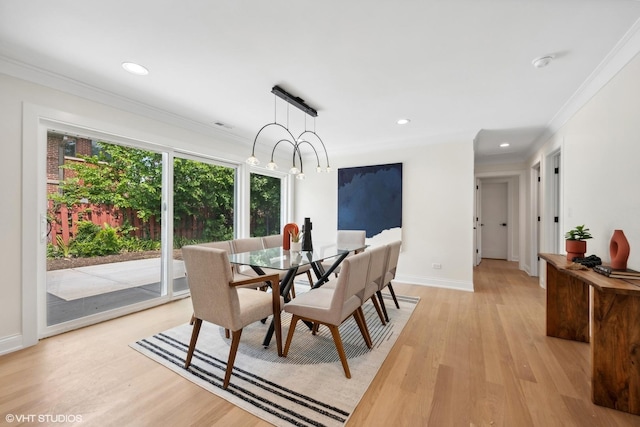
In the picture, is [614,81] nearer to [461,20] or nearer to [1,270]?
[461,20]

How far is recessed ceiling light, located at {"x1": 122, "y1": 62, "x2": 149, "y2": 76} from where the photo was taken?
86.2 inches

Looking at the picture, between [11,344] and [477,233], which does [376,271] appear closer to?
[11,344]

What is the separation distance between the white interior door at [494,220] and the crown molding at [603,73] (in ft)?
11.6

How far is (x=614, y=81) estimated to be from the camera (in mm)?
2107

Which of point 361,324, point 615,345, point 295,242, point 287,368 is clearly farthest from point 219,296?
point 615,345

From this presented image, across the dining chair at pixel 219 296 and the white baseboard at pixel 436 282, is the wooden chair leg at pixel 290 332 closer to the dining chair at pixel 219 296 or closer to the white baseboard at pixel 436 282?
the dining chair at pixel 219 296

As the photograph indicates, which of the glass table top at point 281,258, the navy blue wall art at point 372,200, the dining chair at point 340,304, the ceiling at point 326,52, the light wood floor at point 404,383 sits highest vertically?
the ceiling at point 326,52

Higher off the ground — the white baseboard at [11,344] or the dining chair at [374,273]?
the dining chair at [374,273]

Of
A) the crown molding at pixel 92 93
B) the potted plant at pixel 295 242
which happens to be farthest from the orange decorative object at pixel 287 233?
the crown molding at pixel 92 93

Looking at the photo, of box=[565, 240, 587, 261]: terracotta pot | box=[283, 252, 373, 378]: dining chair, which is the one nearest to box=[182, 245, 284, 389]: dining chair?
box=[283, 252, 373, 378]: dining chair

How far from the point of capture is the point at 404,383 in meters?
1.78

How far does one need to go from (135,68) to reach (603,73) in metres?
3.91

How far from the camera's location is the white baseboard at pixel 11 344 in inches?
83.0

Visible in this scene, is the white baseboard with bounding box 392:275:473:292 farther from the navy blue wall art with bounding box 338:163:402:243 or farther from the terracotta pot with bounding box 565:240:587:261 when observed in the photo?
the terracotta pot with bounding box 565:240:587:261
